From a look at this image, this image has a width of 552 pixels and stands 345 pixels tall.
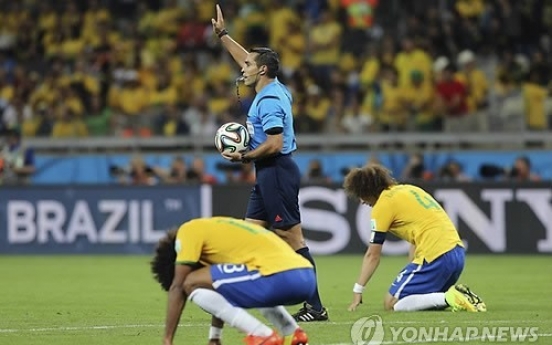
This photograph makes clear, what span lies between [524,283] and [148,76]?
1241cm

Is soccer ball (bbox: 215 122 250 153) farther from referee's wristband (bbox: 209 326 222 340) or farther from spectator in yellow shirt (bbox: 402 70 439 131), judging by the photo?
spectator in yellow shirt (bbox: 402 70 439 131)

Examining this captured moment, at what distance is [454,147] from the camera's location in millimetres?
23688

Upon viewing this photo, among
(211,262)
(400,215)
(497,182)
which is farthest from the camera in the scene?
(497,182)

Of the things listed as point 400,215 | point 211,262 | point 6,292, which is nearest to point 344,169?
point 6,292

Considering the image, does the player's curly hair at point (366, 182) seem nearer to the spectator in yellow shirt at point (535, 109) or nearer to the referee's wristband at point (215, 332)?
the referee's wristband at point (215, 332)

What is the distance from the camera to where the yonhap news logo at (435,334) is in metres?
10.0

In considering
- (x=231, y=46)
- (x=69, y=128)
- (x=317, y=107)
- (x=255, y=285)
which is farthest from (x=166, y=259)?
(x=69, y=128)

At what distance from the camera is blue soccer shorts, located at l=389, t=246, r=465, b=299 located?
12438 millimetres

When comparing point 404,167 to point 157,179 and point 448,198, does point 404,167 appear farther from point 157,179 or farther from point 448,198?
point 157,179

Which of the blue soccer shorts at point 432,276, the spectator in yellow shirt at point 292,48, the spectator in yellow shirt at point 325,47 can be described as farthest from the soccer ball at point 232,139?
the spectator in yellow shirt at point 292,48

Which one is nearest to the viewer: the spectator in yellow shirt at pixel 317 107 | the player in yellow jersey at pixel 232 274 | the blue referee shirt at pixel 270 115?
the player in yellow jersey at pixel 232 274

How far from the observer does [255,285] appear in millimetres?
8852

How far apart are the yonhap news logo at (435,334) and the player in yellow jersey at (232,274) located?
3.81ft

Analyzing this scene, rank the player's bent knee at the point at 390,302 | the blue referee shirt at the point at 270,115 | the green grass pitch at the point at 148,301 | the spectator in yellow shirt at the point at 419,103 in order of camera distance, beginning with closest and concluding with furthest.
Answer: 1. the green grass pitch at the point at 148,301
2. the blue referee shirt at the point at 270,115
3. the player's bent knee at the point at 390,302
4. the spectator in yellow shirt at the point at 419,103
